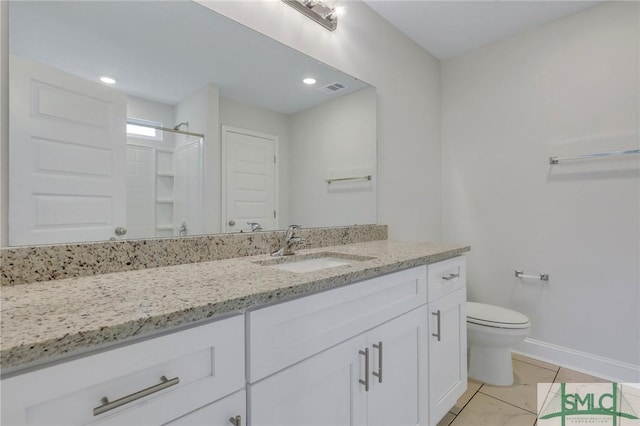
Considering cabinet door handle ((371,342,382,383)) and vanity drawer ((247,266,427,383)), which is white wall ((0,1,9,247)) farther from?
cabinet door handle ((371,342,382,383))

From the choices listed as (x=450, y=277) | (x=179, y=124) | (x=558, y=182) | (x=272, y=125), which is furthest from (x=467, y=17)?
(x=179, y=124)

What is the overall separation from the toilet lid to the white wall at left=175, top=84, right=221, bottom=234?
5.27 ft

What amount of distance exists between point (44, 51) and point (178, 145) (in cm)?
44

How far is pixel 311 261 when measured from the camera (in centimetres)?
143

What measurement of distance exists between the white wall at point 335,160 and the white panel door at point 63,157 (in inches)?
31.2

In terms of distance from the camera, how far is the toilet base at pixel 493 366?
1843 mm

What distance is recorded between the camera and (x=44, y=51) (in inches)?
35.7

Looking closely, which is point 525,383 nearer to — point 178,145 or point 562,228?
point 562,228

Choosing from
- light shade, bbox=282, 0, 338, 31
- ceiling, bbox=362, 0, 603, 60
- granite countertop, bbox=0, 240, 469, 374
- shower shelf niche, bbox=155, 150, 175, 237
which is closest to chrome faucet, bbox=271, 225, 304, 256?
granite countertop, bbox=0, 240, 469, 374

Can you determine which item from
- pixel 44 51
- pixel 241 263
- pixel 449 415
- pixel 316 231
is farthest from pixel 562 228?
pixel 44 51

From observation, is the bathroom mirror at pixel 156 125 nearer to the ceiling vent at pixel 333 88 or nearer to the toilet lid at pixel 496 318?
the ceiling vent at pixel 333 88

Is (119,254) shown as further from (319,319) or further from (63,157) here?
(319,319)

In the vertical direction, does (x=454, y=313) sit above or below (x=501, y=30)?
below

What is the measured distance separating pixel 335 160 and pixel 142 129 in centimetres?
102
